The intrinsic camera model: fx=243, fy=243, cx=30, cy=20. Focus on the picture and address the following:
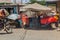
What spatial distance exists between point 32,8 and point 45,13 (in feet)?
5.20

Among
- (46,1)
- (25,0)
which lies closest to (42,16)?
(46,1)

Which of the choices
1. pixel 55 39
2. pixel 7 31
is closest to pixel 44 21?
pixel 7 31

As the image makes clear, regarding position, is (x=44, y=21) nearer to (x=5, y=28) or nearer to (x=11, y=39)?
(x=5, y=28)

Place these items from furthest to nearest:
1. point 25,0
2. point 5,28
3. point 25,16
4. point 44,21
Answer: point 25,0 → point 25,16 → point 44,21 → point 5,28

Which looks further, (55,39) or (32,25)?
(32,25)

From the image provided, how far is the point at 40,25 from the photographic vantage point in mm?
23656

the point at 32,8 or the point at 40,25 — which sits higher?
the point at 32,8

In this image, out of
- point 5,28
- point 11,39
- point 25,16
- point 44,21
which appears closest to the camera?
point 11,39

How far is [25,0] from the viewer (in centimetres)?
4000

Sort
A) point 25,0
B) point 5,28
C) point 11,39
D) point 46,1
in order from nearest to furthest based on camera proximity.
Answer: point 11,39 < point 5,28 < point 46,1 < point 25,0

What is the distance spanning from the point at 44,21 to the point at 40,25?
3.25 ft

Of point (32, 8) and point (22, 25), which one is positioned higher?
point (32, 8)

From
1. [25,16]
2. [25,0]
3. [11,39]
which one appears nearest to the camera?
[11,39]

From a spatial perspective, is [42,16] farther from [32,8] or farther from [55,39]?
[55,39]
